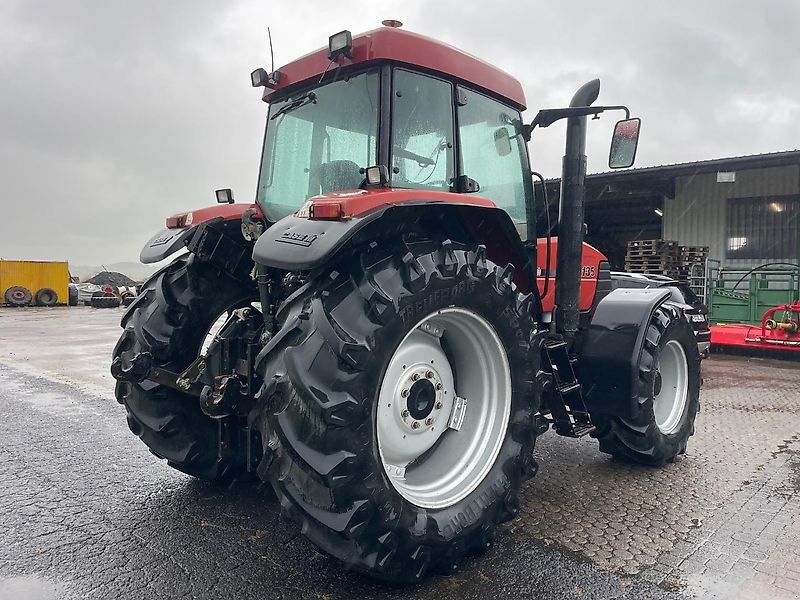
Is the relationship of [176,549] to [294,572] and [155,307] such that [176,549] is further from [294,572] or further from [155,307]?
[155,307]

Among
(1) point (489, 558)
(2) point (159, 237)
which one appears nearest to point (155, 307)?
(2) point (159, 237)

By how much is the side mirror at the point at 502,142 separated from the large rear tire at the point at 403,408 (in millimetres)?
1081

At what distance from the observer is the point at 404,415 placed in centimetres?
265

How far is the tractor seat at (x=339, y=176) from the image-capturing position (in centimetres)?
302

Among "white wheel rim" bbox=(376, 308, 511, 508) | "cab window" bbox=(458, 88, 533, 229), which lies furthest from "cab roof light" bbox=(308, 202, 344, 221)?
"cab window" bbox=(458, 88, 533, 229)

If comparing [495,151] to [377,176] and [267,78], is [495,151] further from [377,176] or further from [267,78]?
[267,78]

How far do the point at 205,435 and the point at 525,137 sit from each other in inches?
103

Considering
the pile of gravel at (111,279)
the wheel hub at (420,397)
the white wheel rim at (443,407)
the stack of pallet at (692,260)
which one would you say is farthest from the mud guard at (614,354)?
the pile of gravel at (111,279)

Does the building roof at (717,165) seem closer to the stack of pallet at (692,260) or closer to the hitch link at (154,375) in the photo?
the stack of pallet at (692,260)

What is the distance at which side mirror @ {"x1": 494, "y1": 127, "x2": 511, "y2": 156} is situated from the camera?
3555 millimetres

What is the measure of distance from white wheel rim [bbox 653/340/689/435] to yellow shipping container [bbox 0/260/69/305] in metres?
26.2

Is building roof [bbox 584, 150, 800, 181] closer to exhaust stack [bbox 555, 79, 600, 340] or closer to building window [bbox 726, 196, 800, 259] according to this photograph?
building window [bbox 726, 196, 800, 259]

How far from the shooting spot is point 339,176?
3.11 meters

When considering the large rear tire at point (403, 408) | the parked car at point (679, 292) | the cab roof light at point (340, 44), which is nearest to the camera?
the large rear tire at point (403, 408)
